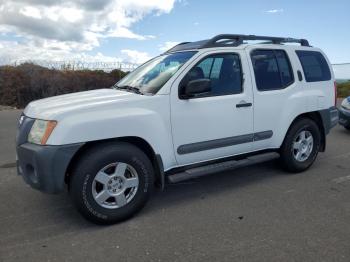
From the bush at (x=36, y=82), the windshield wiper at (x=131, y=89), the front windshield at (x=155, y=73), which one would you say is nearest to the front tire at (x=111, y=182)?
the windshield wiper at (x=131, y=89)

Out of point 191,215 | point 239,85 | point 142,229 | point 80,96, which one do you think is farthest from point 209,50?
point 142,229

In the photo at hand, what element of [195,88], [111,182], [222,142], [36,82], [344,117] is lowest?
[344,117]

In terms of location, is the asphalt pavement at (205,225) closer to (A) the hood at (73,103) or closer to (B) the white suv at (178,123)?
(B) the white suv at (178,123)

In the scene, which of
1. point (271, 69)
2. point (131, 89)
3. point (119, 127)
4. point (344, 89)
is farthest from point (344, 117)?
point (344, 89)

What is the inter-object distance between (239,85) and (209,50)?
59 cm

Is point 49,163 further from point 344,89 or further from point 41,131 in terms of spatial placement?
point 344,89

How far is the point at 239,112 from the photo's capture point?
14.8 ft

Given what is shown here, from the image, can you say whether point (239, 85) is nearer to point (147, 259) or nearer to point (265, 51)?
point (265, 51)

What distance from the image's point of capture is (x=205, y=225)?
3.66 m

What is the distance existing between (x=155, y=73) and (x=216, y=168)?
137 cm

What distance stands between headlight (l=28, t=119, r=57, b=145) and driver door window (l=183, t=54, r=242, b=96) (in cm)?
168

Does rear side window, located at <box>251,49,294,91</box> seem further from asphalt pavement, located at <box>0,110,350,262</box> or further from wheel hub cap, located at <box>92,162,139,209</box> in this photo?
wheel hub cap, located at <box>92,162,139,209</box>

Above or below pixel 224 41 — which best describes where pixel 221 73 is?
below

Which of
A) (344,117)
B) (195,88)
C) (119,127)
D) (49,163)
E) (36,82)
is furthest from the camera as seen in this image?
(36,82)
